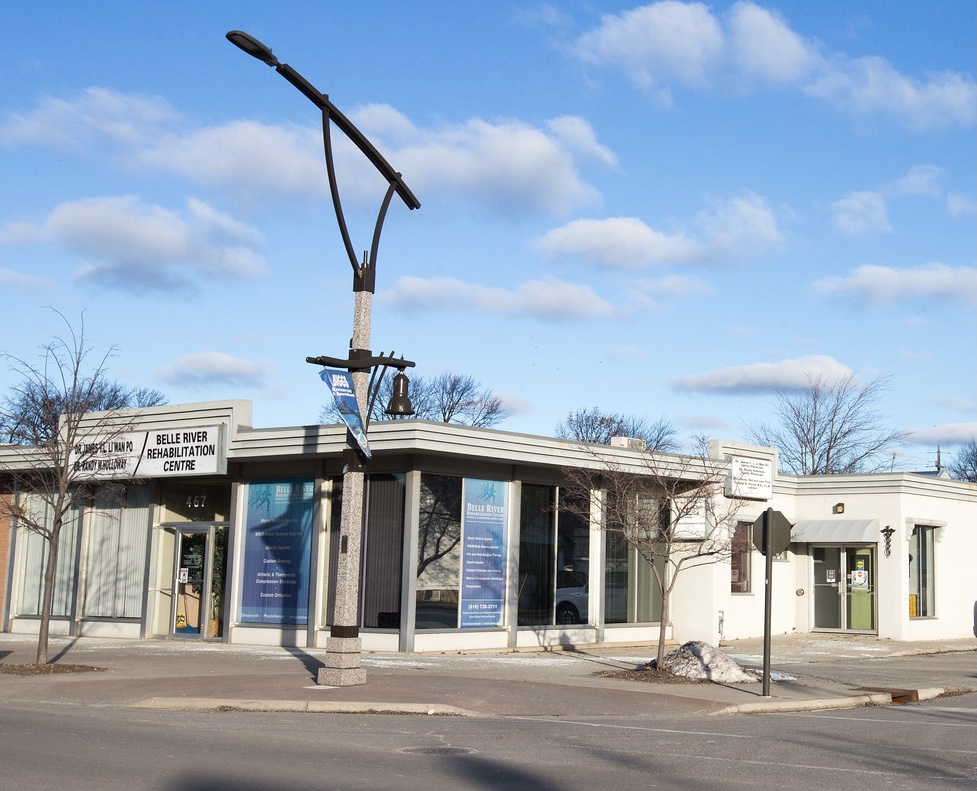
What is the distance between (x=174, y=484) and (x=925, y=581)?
748 inches

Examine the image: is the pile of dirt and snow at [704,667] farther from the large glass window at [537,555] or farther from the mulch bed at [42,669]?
the mulch bed at [42,669]

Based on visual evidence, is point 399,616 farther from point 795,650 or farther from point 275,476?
point 795,650

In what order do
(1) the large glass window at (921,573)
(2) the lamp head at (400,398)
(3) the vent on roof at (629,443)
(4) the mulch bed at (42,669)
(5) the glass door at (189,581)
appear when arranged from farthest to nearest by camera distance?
(1) the large glass window at (921,573) → (5) the glass door at (189,581) → (3) the vent on roof at (629,443) → (4) the mulch bed at (42,669) → (2) the lamp head at (400,398)

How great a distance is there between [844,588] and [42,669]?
20155mm

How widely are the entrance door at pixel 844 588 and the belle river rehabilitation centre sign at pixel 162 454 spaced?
16.0 meters

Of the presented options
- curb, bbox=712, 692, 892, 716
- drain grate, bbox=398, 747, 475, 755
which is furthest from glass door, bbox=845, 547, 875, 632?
drain grate, bbox=398, 747, 475, 755

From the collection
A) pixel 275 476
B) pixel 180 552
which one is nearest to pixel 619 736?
pixel 275 476

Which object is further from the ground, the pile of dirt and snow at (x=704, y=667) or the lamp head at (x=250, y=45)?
the lamp head at (x=250, y=45)

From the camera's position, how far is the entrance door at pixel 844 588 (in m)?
29.4

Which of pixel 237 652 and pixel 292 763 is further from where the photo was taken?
pixel 237 652

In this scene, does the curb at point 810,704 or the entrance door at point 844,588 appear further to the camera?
the entrance door at point 844,588

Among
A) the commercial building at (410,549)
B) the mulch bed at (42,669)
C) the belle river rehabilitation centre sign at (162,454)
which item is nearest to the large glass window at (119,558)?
the commercial building at (410,549)

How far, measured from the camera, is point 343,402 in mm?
15195

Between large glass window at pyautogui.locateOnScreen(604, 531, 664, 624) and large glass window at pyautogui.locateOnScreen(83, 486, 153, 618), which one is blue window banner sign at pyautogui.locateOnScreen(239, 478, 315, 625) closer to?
large glass window at pyautogui.locateOnScreen(83, 486, 153, 618)
